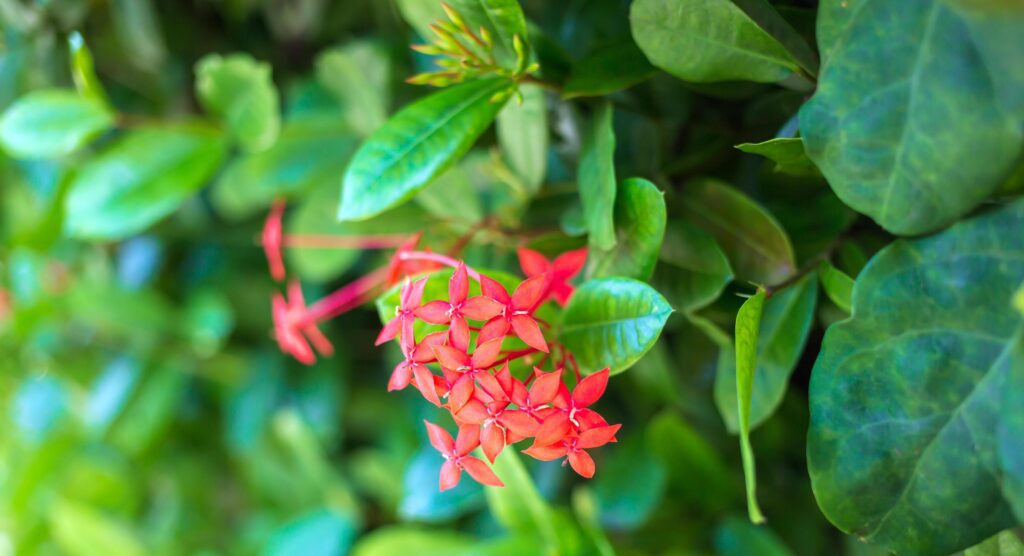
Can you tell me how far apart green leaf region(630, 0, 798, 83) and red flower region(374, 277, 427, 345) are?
19cm

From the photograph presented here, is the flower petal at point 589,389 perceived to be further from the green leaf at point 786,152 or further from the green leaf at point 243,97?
the green leaf at point 243,97

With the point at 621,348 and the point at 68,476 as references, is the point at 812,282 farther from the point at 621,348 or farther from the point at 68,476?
the point at 68,476

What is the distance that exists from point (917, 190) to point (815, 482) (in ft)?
0.48

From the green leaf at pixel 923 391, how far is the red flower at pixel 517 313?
5.7 inches

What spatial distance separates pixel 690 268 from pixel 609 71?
134 millimetres

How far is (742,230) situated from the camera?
49cm

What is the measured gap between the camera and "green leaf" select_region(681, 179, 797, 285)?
1.55 feet

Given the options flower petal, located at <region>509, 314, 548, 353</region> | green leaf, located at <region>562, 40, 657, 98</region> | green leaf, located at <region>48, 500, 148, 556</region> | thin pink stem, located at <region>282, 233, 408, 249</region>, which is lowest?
green leaf, located at <region>48, 500, 148, 556</region>

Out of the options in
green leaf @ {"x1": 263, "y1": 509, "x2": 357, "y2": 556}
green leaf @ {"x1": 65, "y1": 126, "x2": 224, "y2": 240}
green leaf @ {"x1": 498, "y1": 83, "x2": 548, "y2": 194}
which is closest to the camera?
green leaf @ {"x1": 498, "y1": 83, "x2": 548, "y2": 194}

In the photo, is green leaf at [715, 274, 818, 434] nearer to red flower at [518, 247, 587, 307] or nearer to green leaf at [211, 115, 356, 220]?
red flower at [518, 247, 587, 307]

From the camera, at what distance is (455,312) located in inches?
15.4

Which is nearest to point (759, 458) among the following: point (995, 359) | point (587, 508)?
point (587, 508)

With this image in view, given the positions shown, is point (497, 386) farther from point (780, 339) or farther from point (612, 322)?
point (780, 339)

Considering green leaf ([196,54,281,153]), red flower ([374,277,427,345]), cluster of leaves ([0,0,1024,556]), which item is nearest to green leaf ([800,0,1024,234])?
cluster of leaves ([0,0,1024,556])
